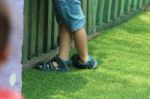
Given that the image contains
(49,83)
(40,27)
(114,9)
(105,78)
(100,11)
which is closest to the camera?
(49,83)

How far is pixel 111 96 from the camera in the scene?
2.78 meters

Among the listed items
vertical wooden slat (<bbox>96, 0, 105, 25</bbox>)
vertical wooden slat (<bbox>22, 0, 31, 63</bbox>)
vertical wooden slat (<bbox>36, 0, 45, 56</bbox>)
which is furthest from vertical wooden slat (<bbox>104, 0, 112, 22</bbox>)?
vertical wooden slat (<bbox>22, 0, 31, 63</bbox>)

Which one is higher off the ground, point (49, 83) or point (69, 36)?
point (69, 36)

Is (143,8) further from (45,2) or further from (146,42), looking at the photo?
(45,2)

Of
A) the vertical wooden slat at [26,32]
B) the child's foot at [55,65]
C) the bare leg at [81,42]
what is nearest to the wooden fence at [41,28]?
the vertical wooden slat at [26,32]

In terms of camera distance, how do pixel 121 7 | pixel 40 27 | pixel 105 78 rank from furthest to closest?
pixel 121 7
pixel 40 27
pixel 105 78

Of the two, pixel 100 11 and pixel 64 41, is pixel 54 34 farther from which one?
pixel 100 11

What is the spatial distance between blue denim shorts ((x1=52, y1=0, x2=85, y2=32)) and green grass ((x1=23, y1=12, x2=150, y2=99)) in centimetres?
43

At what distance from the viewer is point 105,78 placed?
Answer: 124 inches

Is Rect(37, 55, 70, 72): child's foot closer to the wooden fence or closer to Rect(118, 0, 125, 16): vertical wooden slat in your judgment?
the wooden fence

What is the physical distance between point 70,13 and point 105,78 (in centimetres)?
63

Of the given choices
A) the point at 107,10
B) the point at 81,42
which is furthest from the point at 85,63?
the point at 107,10

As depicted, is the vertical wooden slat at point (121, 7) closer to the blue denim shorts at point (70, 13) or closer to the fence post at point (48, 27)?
the fence post at point (48, 27)

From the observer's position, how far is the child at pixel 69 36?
3.02 m
